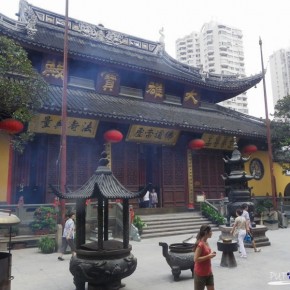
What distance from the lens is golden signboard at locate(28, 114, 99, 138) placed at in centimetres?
1228

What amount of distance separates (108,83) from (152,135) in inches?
146

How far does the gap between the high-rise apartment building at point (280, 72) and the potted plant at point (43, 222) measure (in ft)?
258

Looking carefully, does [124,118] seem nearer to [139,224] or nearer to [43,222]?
[139,224]

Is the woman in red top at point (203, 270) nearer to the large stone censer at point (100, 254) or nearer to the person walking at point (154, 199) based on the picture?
the large stone censer at point (100, 254)

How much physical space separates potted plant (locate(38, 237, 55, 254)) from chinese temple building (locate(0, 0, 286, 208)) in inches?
122

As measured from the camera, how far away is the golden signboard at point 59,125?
1228 centimetres

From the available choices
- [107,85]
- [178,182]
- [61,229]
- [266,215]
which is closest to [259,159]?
[266,215]

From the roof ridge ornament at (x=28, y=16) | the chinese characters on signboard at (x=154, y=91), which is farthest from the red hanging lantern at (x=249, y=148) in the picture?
the roof ridge ornament at (x=28, y=16)

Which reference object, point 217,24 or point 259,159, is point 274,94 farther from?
point 259,159

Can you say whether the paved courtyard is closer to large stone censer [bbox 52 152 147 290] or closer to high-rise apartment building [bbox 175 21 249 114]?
large stone censer [bbox 52 152 147 290]

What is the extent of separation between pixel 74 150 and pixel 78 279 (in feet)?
28.3

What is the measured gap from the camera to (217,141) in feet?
57.8

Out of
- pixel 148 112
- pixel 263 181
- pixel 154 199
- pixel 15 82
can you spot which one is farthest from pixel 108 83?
pixel 263 181

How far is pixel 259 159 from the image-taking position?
68.5 feet
